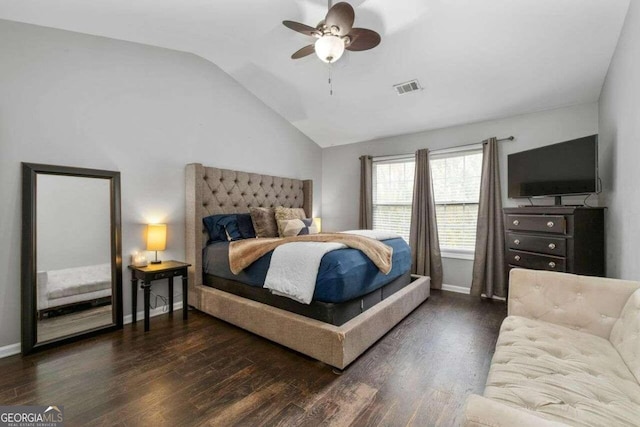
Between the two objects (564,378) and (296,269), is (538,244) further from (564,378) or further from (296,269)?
(296,269)

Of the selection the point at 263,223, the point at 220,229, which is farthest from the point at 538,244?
the point at 220,229

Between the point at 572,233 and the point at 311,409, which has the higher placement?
the point at 572,233

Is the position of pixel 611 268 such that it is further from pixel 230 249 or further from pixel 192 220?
pixel 192 220

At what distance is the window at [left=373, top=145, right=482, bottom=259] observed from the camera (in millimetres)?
3811

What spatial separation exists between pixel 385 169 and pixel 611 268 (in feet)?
9.42

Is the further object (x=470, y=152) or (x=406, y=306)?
(x=470, y=152)

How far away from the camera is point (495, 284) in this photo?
141 inches

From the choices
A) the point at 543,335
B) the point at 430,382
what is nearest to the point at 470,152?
the point at 543,335

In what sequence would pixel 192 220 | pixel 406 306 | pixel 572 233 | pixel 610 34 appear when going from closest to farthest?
pixel 610 34
pixel 572 233
pixel 406 306
pixel 192 220

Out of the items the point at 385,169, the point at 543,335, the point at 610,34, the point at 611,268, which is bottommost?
the point at 543,335

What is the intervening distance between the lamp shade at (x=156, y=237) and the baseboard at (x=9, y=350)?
45.5 inches

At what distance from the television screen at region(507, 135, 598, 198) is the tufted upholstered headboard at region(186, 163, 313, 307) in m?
2.95

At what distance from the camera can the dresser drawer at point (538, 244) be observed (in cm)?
246

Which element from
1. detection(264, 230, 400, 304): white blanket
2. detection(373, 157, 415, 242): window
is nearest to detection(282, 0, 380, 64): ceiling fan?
detection(264, 230, 400, 304): white blanket
